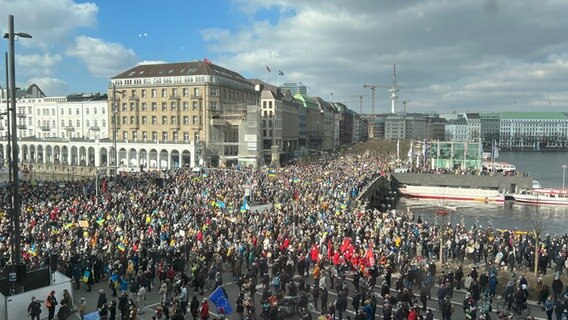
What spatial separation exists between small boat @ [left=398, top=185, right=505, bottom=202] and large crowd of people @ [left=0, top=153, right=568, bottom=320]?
3940cm

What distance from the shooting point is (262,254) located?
20.9m

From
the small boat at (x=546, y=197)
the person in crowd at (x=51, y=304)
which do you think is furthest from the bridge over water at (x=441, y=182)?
the person in crowd at (x=51, y=304)

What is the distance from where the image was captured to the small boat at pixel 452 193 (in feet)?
228

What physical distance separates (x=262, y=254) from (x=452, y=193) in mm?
57691

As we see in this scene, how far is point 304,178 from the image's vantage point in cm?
5131

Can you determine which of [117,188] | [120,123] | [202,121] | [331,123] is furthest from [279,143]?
[331,123]

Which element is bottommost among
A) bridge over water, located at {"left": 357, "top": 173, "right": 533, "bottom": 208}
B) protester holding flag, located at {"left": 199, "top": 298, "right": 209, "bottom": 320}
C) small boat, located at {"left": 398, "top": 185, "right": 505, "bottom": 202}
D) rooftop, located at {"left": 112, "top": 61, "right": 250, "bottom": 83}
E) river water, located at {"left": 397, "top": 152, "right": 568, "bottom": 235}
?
river water, located at {"left": 397, "top": 152, "right": 568, "bottom": 235}

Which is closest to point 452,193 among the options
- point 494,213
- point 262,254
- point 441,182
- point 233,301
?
point 441,182

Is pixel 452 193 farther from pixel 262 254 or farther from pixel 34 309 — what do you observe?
pixel 34 309

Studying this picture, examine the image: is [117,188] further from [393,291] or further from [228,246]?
[393,291]

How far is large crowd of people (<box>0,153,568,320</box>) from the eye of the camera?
15.9 meters

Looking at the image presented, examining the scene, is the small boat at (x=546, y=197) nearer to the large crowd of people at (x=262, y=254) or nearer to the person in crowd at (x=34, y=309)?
the large crowd of people at (x=262, y=254)

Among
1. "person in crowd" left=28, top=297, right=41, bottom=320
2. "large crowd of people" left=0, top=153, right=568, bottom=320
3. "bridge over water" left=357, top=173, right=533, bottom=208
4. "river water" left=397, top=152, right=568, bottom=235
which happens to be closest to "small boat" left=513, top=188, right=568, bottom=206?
"river water" left=397, top=152, right=568, bottom=235

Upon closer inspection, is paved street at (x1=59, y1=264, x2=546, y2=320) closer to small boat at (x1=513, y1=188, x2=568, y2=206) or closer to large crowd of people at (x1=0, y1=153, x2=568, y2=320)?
large crowd of people at (x1=0, y1=153, x2=568, y2=320)
